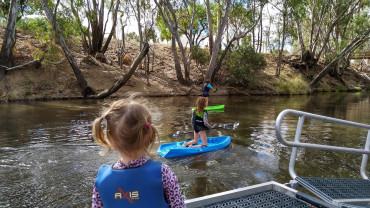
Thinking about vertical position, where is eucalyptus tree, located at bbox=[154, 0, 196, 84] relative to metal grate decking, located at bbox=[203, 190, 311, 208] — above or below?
above

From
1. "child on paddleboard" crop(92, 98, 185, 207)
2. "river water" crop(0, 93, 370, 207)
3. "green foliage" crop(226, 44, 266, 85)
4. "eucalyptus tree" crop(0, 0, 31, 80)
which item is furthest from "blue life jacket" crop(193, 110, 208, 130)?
"green foliage" crop(226, 44, 266, 85)

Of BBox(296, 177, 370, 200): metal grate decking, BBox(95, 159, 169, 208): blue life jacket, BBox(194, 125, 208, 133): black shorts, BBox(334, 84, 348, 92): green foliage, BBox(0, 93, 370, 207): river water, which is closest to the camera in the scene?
BBox(95, 159, 169, 208): blue life jacket

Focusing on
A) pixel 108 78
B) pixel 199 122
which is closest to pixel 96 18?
pixel 108 78

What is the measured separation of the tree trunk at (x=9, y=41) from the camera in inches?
680

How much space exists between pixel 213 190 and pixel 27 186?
322 cm

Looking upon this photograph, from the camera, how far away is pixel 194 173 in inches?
232

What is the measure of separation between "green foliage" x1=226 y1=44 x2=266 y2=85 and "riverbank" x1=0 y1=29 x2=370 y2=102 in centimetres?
83

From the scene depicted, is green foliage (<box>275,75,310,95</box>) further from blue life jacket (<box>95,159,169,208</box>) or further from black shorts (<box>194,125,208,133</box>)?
blue life jacket (<box>95,159,169,208</box>)

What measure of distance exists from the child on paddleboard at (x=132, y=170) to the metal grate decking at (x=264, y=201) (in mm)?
1403

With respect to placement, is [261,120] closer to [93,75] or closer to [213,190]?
[213,190]

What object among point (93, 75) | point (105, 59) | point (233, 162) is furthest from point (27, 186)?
point (105, 59)

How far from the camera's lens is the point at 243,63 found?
2625 centimetres

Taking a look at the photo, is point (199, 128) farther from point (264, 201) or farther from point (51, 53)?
point (51, 53)

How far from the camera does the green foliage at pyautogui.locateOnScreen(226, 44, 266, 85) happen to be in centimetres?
2583
